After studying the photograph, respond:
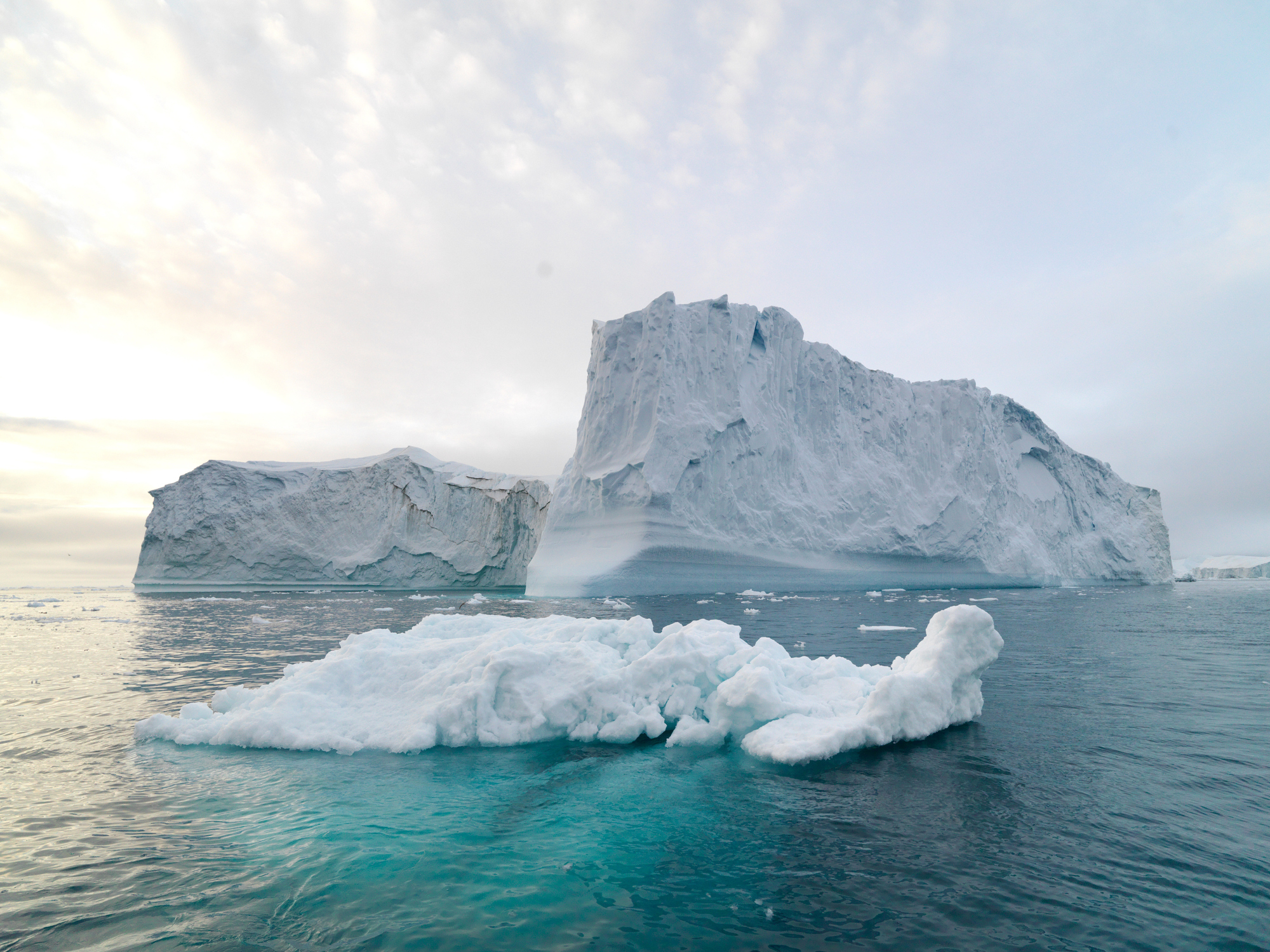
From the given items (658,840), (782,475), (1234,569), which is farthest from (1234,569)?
(658,840)

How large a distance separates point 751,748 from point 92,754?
5.55 metres

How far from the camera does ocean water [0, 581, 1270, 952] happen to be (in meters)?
2.87

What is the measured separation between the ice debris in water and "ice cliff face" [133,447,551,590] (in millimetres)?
31516

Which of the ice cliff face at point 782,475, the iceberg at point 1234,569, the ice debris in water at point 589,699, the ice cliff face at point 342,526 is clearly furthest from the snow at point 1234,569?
the ice debris in water at point 589,699

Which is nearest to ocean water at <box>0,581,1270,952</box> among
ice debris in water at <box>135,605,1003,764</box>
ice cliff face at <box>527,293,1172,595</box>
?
ice debris in water at <box>135,605,1003,764</box>

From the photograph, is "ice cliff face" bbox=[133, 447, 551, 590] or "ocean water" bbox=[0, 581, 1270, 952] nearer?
"ocean water" bbox=[0, 581, 1270, 952]

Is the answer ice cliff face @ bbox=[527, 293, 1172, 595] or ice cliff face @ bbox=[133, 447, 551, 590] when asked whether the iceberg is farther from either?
ice cliff face @ bbox=[133, 447, 551, 590]

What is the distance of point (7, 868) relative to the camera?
342cm

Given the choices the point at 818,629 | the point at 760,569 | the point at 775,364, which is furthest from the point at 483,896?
the point at 775,364

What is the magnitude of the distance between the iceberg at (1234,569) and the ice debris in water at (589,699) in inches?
3122

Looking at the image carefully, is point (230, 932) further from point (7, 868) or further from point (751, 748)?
point (751, 748)

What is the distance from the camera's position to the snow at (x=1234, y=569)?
66125mm

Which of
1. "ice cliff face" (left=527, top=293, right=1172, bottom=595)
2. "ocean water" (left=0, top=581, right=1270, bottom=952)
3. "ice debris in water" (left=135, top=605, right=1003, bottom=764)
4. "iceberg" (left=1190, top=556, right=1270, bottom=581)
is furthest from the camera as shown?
"iceberg" (left=1190, top=556, right=1270, bottom=581)

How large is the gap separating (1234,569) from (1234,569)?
0.06m
